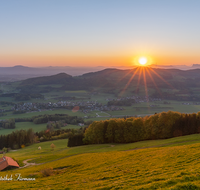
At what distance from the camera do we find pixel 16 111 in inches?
7854

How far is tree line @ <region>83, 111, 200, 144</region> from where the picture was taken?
205ft

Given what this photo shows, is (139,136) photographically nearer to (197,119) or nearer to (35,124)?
(197,119)

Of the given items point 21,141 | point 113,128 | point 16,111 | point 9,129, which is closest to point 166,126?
point 113,128

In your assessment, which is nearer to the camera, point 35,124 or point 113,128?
point 113,128

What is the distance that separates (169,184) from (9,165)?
42.7 metres

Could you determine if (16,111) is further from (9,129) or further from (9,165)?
(9,165)

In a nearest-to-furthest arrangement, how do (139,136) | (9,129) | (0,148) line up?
(139,136), (0,148), (9,129)

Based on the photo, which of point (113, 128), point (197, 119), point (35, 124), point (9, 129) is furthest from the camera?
point (35, 124)

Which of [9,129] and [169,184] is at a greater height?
[169,184]

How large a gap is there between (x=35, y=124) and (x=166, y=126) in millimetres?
127582

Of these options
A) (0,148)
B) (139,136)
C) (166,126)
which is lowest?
(0,148)

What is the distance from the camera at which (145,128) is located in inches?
2628

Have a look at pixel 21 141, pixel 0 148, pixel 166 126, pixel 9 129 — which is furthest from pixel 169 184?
pixel 9 129

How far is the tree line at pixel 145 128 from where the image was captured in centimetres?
6241
